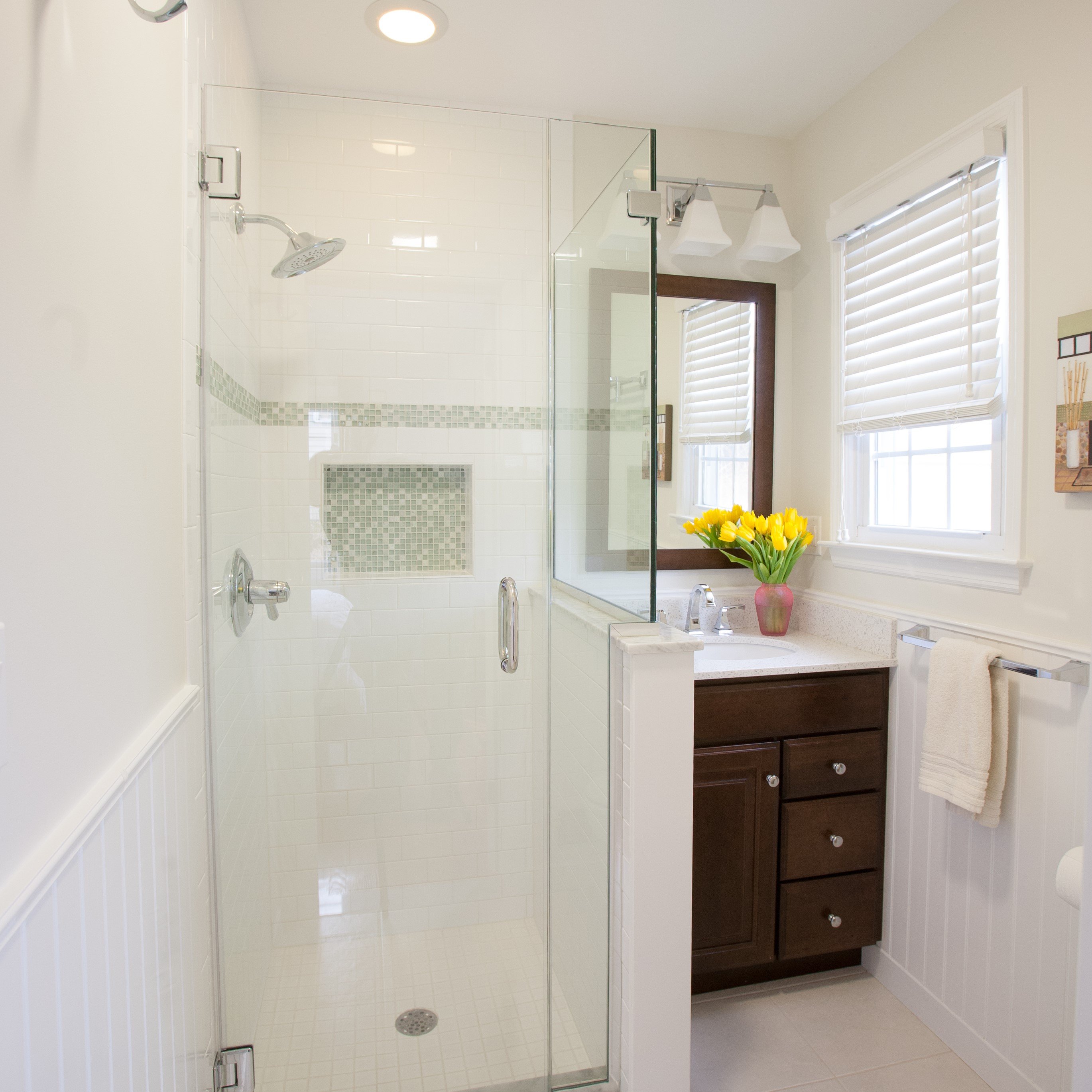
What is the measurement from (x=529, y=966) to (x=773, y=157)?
104 inches

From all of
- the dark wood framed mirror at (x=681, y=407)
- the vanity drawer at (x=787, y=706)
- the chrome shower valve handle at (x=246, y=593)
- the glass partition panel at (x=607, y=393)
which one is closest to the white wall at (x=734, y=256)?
the dark wood framed mirror at (x=681, y=407)

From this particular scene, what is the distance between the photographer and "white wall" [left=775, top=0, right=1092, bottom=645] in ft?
5.39

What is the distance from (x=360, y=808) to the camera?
1785mm

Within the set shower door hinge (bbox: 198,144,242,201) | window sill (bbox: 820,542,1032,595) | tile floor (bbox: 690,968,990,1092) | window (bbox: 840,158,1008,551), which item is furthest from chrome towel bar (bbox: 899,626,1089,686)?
shower door hinge (bbox: 198,144,242,201)

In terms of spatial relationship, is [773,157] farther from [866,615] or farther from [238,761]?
[238,761]

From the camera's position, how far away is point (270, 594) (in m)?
1.72

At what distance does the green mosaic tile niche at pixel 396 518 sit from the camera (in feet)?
5.67

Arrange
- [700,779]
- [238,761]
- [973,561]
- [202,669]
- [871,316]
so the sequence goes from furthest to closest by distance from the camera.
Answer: [871,316] → [700,779] → [973,561] → [238,761] → [202,669]

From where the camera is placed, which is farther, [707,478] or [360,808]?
[707,478]

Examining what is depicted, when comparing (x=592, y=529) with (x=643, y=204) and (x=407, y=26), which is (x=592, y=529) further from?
(x=407, y=26)

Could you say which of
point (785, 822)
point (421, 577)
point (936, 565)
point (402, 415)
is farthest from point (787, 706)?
point (402, 415)

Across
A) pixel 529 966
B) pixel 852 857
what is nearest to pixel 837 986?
pixel 852 857

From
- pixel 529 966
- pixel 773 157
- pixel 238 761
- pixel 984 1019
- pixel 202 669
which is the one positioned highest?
pixel 773 157

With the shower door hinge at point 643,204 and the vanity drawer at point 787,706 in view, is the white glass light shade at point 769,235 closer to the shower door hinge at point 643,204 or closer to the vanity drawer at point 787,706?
the shower door hinge at point 643,204
